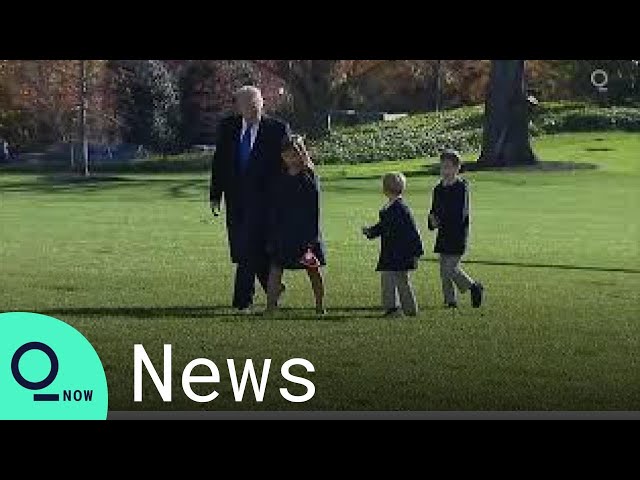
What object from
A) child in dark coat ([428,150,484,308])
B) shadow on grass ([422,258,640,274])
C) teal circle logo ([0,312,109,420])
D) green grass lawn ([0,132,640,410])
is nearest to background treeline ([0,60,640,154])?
green grass lawn ([0,132,640,410])

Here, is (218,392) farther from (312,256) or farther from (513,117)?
(513,117)

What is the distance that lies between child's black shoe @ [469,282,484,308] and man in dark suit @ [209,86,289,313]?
107 cm

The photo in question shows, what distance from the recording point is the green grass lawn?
9523mm

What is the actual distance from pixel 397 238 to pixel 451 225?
292 millimetres

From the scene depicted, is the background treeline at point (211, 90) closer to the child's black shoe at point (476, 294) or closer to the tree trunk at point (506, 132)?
the tree trunk at point (506, 132)

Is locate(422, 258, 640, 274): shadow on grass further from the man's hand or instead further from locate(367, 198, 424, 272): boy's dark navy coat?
the man's hand

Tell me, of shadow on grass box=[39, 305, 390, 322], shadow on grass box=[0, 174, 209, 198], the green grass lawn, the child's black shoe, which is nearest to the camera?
the green grass lawn

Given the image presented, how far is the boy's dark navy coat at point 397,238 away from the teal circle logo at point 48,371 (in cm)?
161

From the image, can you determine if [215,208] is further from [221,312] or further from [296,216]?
[221,312]

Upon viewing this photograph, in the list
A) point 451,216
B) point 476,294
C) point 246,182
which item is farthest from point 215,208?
point 476,294

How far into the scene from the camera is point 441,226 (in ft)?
32.8

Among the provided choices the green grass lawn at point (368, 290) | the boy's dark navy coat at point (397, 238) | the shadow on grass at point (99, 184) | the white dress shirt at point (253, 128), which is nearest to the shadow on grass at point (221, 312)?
the green grass lawn at point (368, 290)
